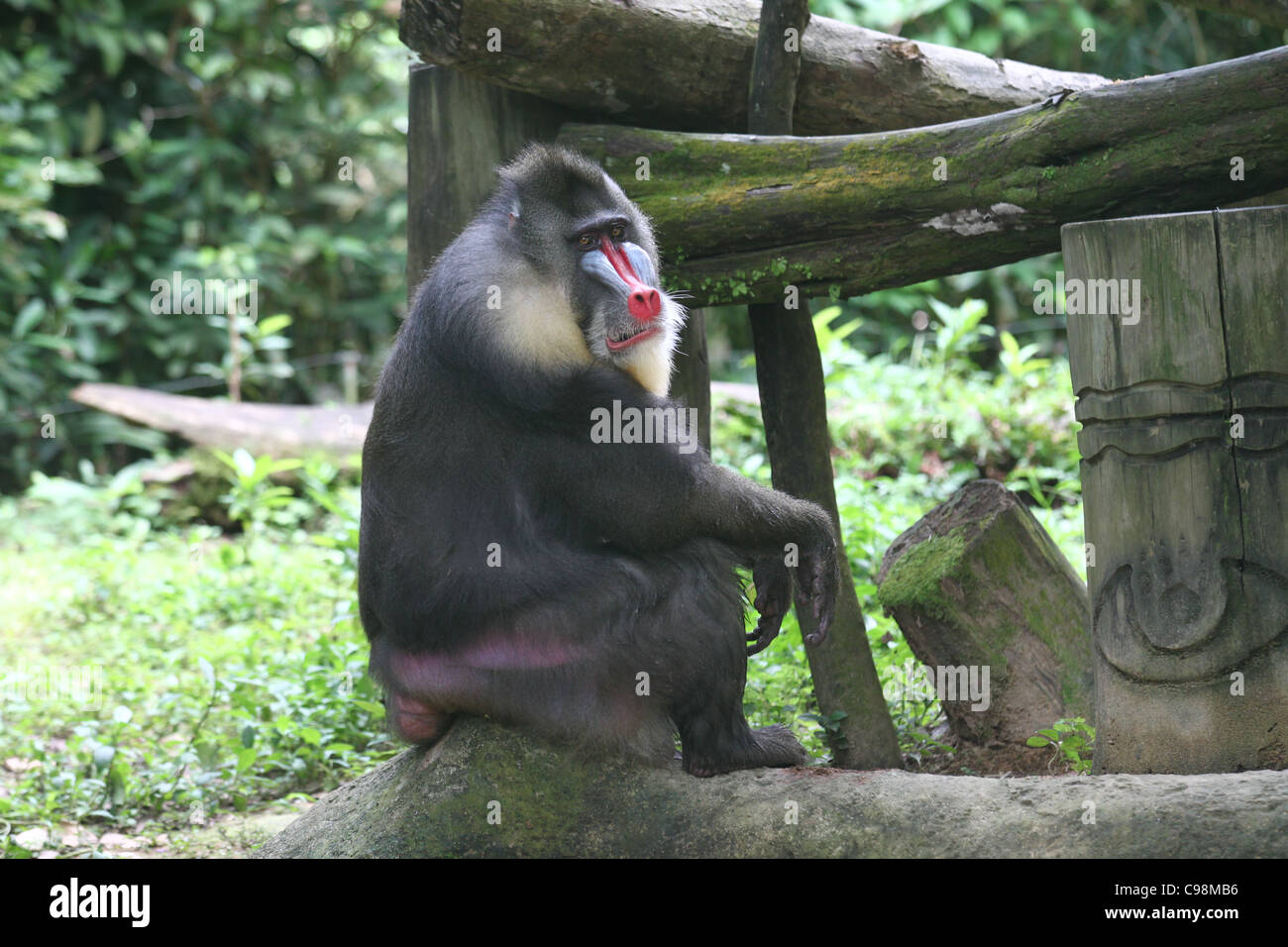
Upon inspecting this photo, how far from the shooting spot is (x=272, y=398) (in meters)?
12.0

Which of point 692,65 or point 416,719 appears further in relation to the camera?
point 692,65

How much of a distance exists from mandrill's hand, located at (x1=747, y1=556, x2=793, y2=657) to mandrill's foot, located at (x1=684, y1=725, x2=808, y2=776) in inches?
10.8

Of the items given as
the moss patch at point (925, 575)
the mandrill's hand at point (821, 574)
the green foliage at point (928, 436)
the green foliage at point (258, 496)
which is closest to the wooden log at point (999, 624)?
the moss patch at point (925, 575)

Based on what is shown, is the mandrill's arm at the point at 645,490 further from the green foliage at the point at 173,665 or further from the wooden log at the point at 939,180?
the green foliage at the point at 173,665

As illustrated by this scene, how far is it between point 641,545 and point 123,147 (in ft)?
31.4

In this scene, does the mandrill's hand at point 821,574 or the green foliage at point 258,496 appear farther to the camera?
the green foliage at point 258,496

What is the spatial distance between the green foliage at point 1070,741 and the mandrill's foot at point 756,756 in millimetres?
845

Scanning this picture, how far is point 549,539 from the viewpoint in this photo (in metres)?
3.75

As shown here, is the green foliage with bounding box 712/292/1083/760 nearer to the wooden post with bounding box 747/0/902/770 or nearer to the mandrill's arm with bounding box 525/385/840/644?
the wooden post with bounding box 747/0/902/770

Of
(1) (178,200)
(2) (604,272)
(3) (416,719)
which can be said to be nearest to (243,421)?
(1) (178,200)

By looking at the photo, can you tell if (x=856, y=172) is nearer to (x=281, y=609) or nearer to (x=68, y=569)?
(x=281, y=609)

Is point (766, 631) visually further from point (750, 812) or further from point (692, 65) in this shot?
point (692, 65)

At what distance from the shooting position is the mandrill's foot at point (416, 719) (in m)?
3.91

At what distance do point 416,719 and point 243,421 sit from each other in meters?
6.50
